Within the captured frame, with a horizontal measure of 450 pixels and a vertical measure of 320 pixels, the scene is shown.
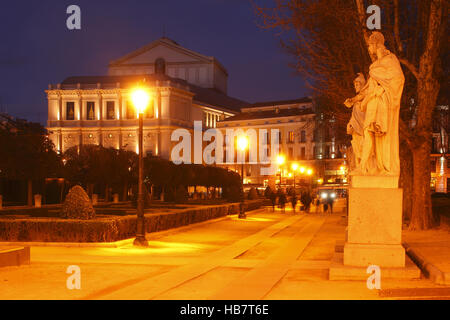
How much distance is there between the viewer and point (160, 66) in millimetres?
123062

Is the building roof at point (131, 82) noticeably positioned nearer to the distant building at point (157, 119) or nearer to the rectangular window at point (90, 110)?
the distant building at point (157, 119)

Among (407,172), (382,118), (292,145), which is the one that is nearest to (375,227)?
(382,118)

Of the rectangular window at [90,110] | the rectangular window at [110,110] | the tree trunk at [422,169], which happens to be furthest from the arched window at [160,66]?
the tree trunk at [422,169]

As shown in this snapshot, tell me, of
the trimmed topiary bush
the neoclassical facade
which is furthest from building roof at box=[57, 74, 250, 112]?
the trimmed topiary bush

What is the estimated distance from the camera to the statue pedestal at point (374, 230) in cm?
1000

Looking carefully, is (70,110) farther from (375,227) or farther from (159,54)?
(375,227)

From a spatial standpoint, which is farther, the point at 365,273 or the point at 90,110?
the point at 90,110

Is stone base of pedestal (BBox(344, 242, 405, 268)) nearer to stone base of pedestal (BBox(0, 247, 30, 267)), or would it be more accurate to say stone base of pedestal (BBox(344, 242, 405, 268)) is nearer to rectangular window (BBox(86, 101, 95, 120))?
stone base of pedestal (BBox(0, 247, 30, 267))

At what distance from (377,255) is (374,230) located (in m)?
0.43

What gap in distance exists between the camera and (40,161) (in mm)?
45094

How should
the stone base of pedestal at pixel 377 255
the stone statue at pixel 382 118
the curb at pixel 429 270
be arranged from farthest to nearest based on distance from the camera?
the stone statue at pixel 382 118
the stone base of pedestal at pixel 377 255
the curb at pixel 429 270

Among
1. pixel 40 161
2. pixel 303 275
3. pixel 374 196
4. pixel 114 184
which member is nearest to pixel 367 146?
pixel 374 196

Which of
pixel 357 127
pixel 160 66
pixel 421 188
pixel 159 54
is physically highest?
pixel 159 54

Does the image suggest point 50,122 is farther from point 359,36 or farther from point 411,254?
point 411,254
